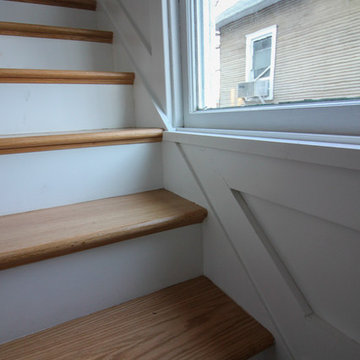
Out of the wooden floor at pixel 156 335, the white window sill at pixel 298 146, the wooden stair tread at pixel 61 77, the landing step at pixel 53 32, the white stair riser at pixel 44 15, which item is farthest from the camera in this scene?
the white stair riser at pixel 44 15

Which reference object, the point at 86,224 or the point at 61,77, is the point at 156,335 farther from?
the point at 61,77

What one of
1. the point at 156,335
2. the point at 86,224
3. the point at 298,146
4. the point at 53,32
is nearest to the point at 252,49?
the point at 298,146

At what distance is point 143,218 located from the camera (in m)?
0.75

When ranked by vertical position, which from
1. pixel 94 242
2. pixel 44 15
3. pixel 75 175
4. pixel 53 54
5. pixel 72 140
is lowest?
pixel 94 242

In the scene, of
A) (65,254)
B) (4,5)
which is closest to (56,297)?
(65,254)

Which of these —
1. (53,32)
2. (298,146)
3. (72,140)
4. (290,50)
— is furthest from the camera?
(53,32)

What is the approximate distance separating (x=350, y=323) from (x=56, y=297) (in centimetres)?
61

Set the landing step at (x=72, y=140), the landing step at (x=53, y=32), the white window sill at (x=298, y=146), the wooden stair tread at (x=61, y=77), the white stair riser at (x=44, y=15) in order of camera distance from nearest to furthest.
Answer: the white window sill at (x=298, y=146)
the landing step at (x=72, y=140)
the wooden stair tread at (x=61, y=77)
the landing step at (x=53, y=32)
the white stair riser at (x=44, y=15)

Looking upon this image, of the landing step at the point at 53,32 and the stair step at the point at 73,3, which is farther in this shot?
the stair step at the point at 73,3

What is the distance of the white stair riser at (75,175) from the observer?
799 mm

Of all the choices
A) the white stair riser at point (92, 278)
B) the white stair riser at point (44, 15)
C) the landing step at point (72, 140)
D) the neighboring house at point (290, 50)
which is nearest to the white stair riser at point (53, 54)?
the white stair riser at point (44, 15)

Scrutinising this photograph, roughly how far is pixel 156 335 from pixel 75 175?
0.51m

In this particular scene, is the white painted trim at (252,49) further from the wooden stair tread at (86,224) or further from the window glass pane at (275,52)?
the wooden stair tread at (86,224)

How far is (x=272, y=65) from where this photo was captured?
25.8 inches
